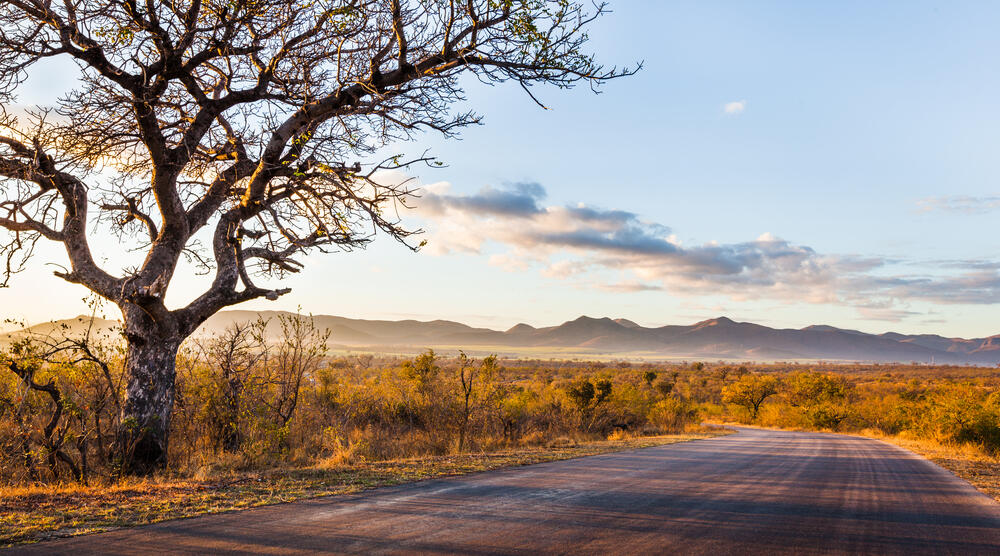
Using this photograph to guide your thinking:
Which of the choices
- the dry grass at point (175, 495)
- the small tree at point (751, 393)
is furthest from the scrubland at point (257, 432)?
the small tree at point (751, 393)

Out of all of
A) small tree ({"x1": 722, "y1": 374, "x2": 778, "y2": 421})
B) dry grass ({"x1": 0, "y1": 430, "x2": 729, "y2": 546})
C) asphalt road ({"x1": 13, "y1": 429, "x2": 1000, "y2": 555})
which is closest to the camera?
asphalt road ({"x1": 13, "y1": 429, "x2": 1000, "y2": 555})

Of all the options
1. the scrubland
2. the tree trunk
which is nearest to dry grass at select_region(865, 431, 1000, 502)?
the scrubland

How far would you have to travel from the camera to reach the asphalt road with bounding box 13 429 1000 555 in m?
4.79

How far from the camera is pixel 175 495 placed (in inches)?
267

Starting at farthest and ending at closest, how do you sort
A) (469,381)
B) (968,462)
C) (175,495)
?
1. (469,381)
2. (968,462)
3. (175,495)

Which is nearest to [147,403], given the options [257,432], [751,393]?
[257,432]

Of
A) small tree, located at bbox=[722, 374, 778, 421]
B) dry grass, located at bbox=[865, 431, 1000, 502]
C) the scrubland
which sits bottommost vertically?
small tree, located at bbox=[722, 374, 778, 421]

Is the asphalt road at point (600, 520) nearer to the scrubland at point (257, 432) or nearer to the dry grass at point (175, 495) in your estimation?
the dry grass at point (175, 495)

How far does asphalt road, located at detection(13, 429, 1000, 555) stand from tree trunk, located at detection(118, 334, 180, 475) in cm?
413

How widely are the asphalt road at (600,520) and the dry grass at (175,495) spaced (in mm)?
408

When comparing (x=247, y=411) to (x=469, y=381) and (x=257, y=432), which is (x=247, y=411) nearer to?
(x=257, y=432)

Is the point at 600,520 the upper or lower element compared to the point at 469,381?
lower

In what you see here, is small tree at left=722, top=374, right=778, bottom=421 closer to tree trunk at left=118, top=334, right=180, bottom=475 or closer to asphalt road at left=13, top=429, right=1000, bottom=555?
asphalt road at left=13, top=429, right=1000, bottom=555

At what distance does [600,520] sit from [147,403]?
23.8 ft
